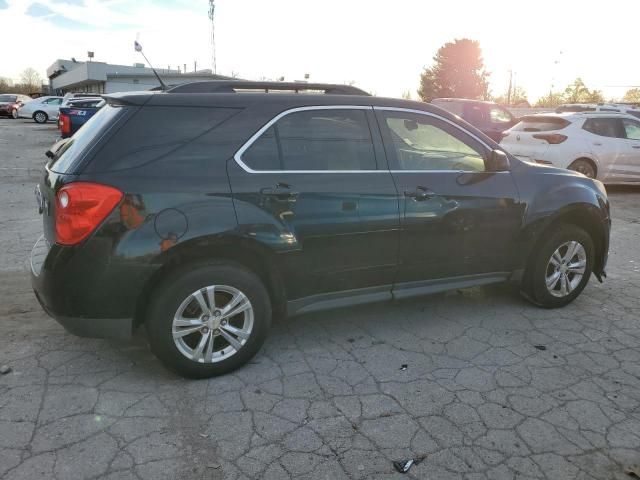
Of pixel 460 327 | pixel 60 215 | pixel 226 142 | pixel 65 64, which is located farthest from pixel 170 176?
pixel 65 64

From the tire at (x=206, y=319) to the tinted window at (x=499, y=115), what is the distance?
44.4ft

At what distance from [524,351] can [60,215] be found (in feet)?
10.2

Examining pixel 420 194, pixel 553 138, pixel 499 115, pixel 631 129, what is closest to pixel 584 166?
pixel 553 138

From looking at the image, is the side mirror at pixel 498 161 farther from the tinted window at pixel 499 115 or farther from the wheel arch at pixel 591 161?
the tinted window at pixel 499 115

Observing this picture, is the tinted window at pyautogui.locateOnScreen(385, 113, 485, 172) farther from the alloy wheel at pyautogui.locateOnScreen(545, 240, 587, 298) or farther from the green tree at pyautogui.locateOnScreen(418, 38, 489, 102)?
the green tree at pyautogui.locateOnScreen(418, 38, 489, 102)

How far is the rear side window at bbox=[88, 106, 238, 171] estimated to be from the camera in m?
2.89

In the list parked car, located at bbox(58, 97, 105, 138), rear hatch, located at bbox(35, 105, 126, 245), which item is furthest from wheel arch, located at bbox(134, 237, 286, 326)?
parked car, located at bbox(58, 97, 105, 138)

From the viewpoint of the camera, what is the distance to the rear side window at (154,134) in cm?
289

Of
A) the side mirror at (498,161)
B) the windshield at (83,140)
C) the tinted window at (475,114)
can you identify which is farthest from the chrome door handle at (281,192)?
the tinted window at (475,114)

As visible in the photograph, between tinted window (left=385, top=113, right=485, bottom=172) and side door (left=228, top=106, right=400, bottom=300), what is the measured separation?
204 millimetres

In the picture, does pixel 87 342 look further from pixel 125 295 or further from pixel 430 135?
pixel 430 135

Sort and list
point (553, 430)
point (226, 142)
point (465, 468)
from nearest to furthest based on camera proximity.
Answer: point (465, 468)
point (553, 430)
point (226, 142)

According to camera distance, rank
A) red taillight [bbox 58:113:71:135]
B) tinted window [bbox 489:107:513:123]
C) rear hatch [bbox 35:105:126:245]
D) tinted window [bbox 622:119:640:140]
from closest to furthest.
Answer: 1. rear hatch [bbox 35:105:126:245]
2. tinted window [bbox 622:119:640:140]
3. red taillight [bbox 58:113:71:135]
4. tinted window [bbox 489:107:513:123]

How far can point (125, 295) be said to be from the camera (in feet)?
9.52
